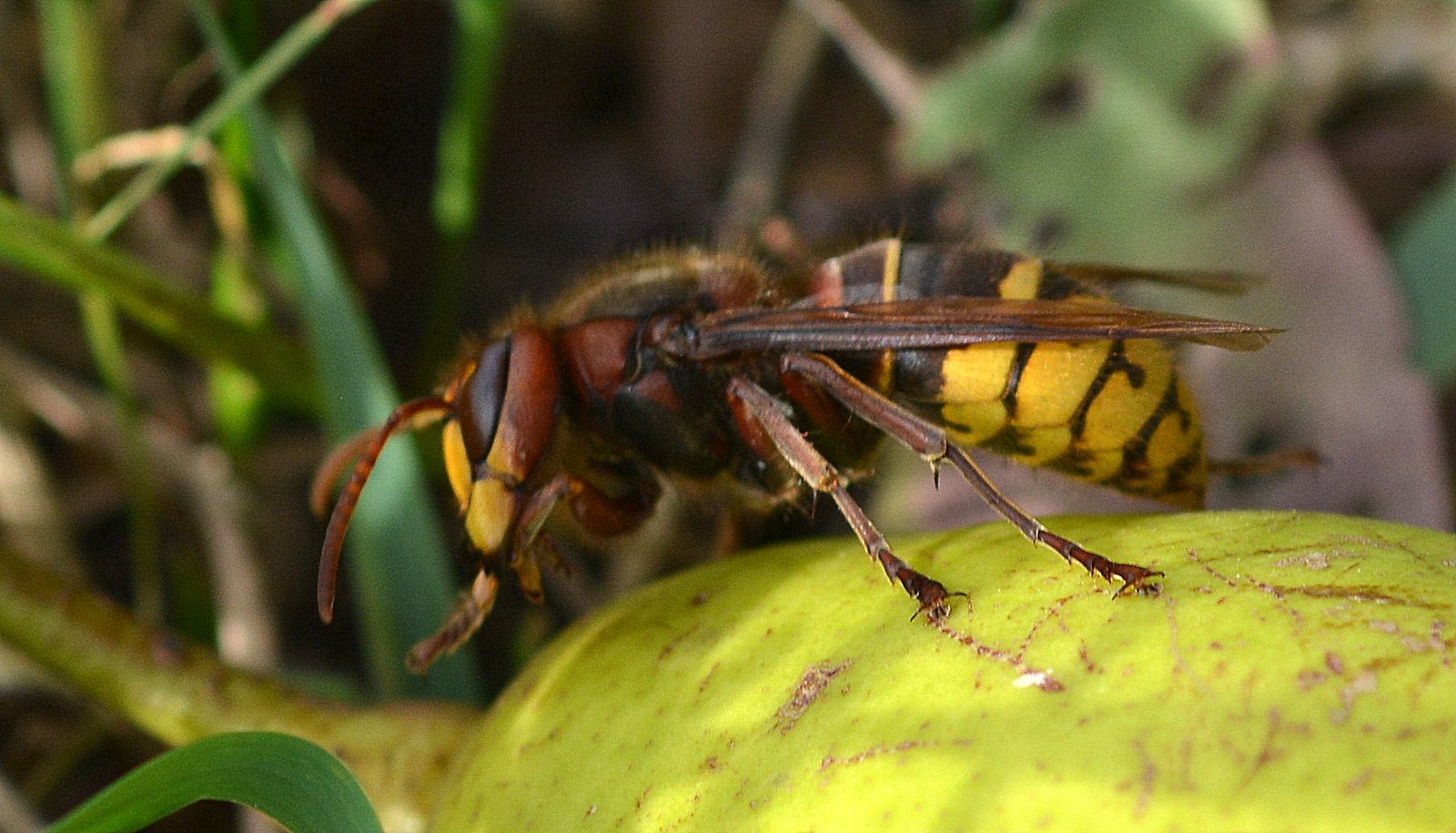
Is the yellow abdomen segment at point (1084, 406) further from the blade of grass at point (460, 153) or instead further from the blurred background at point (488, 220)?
the blade of grass at point (460, 153)

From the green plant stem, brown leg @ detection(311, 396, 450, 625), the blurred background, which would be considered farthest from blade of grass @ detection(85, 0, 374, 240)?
the green plant stem

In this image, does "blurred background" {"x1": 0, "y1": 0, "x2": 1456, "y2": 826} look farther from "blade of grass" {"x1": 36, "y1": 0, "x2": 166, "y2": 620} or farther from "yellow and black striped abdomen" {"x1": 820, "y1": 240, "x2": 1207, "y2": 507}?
"yellow and black striped abdomen" {"x1": 820, "y1": 240, "x2": 1207, "y2": 507}

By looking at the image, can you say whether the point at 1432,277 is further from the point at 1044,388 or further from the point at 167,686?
the point at 167,686

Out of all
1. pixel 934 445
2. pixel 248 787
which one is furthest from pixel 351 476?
pixel 934 445

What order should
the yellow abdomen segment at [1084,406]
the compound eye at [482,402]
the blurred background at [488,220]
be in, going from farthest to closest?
1. the blurred background at [488,220]
2. the compound eye at [482,402]
3. the yellow abdomen segment at [1084,406]

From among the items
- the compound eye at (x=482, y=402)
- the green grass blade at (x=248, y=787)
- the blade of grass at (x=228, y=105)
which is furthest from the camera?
the blade of grass at (x=228, y=105)

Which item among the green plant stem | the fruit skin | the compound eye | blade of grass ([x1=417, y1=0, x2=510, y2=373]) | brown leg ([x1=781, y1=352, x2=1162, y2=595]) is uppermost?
blade of grass ([x1=417, y1=0, x2=510, y2=373])

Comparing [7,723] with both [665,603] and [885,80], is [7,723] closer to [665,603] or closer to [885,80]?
[665,603]

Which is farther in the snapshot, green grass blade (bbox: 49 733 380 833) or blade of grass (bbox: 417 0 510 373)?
blade of grass (bbox: 417 0 510 373)

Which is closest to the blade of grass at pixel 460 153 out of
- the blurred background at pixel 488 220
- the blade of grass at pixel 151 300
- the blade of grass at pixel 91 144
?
the blurred background at pixel 488 220
